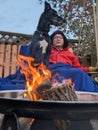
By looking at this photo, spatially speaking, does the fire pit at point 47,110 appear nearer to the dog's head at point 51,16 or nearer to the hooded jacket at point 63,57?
the dog's head at point 51,16

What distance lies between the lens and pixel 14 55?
5195 mm

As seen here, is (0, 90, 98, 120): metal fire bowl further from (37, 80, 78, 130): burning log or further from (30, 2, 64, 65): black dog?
(30, 2, 64, 65): black dog

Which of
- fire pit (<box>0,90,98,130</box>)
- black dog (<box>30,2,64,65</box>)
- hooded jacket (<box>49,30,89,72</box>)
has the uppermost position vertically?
black dog (<box>30,2,64,65</box>)

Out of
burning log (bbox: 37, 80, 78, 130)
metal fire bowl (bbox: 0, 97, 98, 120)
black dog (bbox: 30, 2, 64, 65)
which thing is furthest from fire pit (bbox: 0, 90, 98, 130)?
black dog (bbox: 30, 2, 64, 65)

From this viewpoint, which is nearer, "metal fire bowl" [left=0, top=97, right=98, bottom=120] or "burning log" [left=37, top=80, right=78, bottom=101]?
"metal fire bowl" [left=0, top=97, right=98, bottom=120]

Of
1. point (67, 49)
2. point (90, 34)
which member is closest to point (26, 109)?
point (67, 49)

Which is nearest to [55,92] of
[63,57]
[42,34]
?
[42,34]

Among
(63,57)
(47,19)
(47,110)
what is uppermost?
(47,19)

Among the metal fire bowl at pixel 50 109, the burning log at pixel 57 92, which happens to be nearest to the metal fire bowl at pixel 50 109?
the metal fire bowl at pixel 50 109

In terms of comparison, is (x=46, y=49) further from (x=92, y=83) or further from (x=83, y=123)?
(x=83, y=123)

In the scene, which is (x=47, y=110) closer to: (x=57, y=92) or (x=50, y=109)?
(x=50, y=109)

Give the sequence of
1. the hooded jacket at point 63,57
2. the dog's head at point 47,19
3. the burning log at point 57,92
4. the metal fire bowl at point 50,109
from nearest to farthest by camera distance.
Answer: the metal fire bowl at point 50,109, the burning log at point 57,92, the dog's head at point 47,19, the hooded jacket at point 63,57

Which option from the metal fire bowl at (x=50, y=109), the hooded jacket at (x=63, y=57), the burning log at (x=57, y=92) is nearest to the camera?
the metal fire bowl at (x=50, y=109)

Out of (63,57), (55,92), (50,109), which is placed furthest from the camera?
(63,57)
